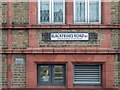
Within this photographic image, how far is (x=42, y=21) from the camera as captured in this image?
6324 millimetres

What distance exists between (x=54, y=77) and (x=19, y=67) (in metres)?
1.66

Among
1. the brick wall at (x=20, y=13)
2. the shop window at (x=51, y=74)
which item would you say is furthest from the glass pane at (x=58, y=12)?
the shop window at (x=51, y=74)

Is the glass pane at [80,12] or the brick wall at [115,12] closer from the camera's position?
the brick wall at [115,12]

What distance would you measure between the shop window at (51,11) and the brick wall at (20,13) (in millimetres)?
586

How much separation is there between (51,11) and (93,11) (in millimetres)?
1953

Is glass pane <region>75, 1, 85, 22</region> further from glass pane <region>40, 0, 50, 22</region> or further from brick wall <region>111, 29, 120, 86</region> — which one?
brick wall <region>111, 29, 120, 86</region>

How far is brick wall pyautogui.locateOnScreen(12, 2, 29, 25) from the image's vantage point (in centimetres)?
616

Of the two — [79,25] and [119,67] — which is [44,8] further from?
[119,67]

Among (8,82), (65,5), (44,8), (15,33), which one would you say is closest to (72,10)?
(65,5)

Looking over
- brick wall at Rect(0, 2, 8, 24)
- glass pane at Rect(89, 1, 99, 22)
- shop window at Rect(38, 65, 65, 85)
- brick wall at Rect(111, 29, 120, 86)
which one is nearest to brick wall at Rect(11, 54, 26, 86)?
shop window at Rect(38, 65, 65, 85)

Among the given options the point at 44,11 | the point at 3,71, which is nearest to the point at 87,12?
the point at 44,11

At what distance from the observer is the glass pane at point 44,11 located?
20.7ft

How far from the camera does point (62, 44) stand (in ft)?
20.0

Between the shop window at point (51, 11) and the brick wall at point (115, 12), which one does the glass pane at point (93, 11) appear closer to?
the brick wall at point (115, 12)
